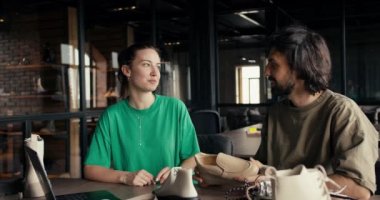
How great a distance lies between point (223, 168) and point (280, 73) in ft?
1.30

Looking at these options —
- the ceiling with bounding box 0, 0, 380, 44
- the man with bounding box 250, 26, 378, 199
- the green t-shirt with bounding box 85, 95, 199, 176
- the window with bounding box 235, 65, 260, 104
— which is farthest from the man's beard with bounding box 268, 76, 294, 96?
the window with bounding box 235, 65, 260, 104

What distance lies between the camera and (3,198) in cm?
155

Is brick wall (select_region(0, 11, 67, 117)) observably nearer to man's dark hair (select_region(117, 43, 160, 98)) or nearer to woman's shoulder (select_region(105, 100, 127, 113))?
man's dark hair (select_region(117, 43, 160, 98))

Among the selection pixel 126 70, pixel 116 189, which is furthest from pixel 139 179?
pixel 126 70

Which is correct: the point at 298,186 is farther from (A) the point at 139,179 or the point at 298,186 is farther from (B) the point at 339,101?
(A) the point at 139,179

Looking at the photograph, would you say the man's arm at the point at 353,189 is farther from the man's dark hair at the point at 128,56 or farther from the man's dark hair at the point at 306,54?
the man's dark hair at the point at 128,56

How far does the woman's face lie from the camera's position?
196cm

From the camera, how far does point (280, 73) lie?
1.54m

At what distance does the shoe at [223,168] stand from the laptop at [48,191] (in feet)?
1.02

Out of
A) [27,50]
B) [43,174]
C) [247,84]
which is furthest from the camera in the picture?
[247,84]

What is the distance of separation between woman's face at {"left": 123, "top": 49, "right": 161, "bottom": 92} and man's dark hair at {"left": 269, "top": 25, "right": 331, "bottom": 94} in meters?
0.64

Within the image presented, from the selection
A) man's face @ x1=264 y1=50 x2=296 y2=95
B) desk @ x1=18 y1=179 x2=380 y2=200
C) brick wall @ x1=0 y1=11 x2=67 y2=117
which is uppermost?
brick wall @ x1=0 y1=11 x2=67 y2=117

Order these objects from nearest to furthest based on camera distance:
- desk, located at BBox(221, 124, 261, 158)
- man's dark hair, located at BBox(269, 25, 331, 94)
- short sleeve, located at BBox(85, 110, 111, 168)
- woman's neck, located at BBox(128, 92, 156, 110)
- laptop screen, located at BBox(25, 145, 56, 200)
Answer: laptop screen, located at BBox(25, 145, 56, 200) < man's dark hair, located at BBox(269, 25, 331, 94) < short sleeve, located at BBox(85, 110, 111, 168) < woman's neck, located at BBox(128, 92, 156, 110) < desk, located at BBox(221, 124, 261, 158)

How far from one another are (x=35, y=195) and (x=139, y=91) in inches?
26.1
